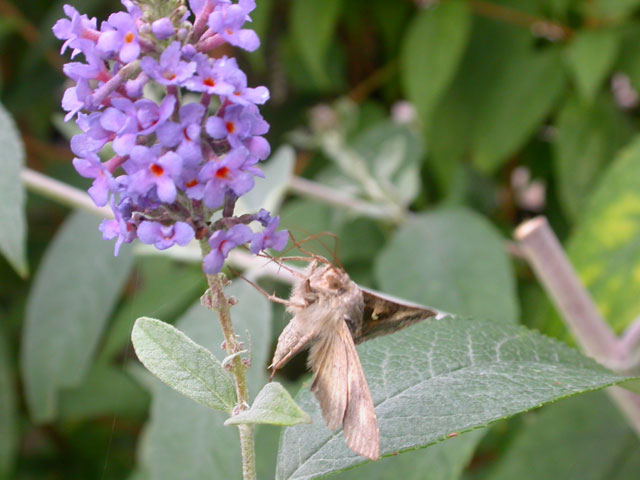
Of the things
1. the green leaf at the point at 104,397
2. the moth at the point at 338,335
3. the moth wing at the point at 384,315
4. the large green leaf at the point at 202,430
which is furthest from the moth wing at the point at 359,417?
the green leaf at the point at 104,397

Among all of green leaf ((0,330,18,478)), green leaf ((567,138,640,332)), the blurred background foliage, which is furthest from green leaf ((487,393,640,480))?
green leaf ((0,330,18,478))

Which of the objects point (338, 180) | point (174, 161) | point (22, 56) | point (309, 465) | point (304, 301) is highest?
point (174, 161)

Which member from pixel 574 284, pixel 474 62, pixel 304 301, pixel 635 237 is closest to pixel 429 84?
pixel 474 62

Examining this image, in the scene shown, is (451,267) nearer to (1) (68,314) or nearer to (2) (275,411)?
(1) (68,314)

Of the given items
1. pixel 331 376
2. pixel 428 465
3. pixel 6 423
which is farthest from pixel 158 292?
pixel 331 376

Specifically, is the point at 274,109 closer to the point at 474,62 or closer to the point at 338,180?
the point at 338,180

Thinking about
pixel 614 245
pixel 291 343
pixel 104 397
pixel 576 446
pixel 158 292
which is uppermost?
pixel 291 343

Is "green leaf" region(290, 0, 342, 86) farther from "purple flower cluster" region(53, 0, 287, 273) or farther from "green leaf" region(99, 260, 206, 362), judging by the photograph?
"purple flower cluster" region(53, 0, 287, 273)
